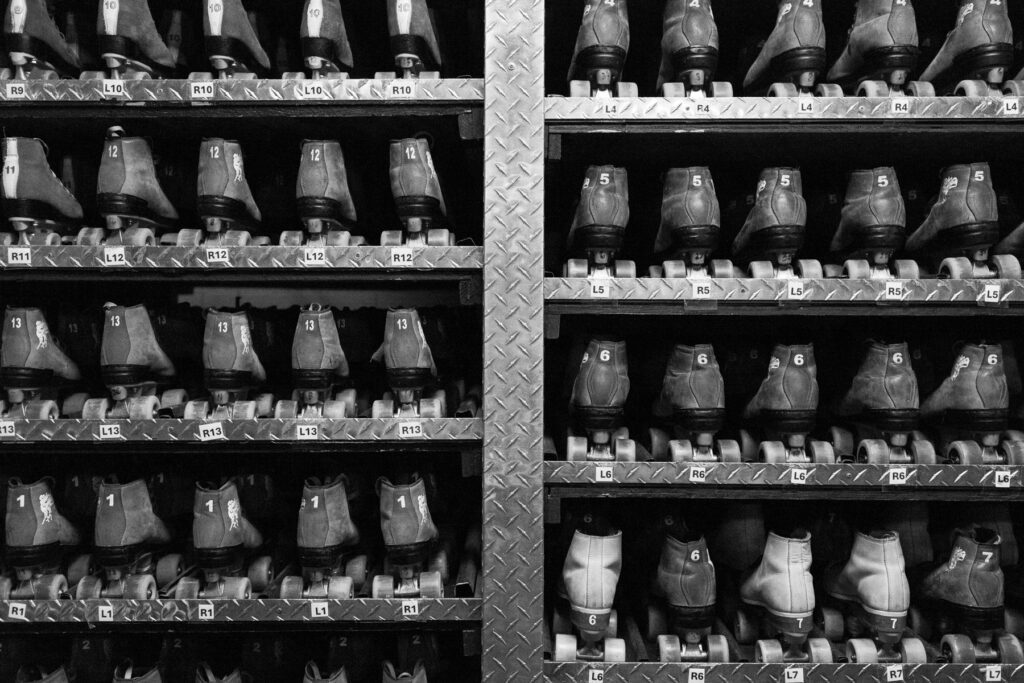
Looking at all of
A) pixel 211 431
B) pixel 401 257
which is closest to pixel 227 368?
pixel 211 431

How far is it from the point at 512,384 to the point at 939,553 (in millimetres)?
1726

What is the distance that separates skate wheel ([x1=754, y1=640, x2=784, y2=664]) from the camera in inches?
78.2

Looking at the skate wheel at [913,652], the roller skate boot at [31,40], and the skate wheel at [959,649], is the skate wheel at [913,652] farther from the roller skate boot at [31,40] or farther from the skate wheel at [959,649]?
the roller skate boot at [31,40]

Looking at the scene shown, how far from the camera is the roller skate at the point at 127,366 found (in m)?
2.04

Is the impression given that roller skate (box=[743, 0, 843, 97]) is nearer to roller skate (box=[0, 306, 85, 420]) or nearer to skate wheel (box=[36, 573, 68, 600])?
roller skate (box=[0, 306, 85, 420])

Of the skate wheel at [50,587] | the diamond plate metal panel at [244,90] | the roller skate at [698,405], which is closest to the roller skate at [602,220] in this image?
the roller skate at [698,405]

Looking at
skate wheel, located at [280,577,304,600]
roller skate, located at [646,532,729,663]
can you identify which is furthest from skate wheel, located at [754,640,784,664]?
skate wheel, located at [280,577,304,600]

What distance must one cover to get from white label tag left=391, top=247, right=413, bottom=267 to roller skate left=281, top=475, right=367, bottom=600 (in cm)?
78

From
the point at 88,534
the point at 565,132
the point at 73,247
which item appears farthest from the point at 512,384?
the point at 88,534

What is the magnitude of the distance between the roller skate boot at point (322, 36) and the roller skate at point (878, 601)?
7.66ft

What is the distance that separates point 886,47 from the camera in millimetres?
1980

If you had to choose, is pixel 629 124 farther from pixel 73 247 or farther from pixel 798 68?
pixel 73 247

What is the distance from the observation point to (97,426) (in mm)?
1979

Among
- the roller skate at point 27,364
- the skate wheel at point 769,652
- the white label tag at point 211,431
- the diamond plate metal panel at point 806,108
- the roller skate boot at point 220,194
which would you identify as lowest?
the skate wheel at point 769,652
